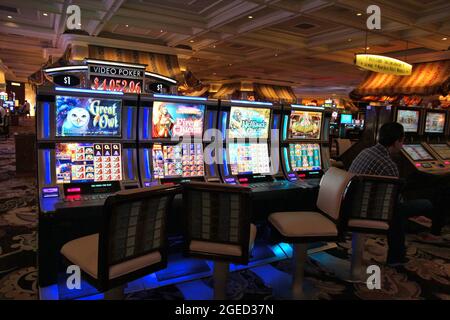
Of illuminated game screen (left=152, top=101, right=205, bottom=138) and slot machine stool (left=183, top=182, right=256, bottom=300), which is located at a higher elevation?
illuminated game screen (left=152, top=101, right=205, bottom=138)

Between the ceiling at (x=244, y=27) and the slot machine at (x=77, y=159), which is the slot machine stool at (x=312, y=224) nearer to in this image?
the slot machine at (x=77, y=159)

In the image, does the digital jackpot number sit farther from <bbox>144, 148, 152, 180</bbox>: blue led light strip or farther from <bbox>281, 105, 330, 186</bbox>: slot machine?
<bbox>281, 105, 330, 186</bbox>: slot machine

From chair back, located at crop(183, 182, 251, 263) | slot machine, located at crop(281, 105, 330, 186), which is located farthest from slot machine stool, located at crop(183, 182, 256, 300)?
slot machine, located at crop(281, 105, 330, 186)

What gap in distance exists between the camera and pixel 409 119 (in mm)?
4934

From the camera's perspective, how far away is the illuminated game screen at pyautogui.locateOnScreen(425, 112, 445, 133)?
16.9ft

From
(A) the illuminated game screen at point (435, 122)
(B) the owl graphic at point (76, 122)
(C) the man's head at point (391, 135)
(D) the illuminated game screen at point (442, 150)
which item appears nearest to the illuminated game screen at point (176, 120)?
(B) the owl graphic at point (76, 122)

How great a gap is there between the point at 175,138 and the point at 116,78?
111 cm

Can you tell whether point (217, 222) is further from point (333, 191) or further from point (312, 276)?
point (312, 276)

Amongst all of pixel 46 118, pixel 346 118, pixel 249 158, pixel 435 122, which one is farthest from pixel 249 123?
pixel 346 118

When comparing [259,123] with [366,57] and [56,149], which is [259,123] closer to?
[56,149]

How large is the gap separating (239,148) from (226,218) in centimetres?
139

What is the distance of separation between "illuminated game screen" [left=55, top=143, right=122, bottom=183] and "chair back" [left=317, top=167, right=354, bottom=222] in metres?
1.65

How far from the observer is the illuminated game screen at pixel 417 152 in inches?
177

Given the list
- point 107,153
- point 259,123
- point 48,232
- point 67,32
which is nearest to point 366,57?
point 259,123
